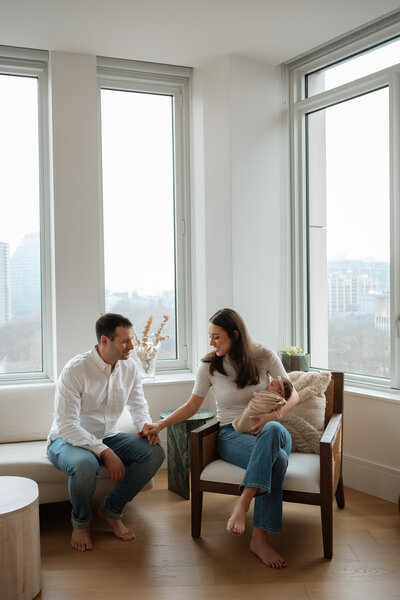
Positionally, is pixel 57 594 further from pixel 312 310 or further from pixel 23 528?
pixel 312 310

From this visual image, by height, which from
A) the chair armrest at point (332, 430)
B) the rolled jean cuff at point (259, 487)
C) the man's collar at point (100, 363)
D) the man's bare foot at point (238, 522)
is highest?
the man's collar at point (100, 363)

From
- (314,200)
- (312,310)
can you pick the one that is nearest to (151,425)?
(312,310)

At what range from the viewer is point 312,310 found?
415cm

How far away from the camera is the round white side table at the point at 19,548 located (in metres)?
2.26

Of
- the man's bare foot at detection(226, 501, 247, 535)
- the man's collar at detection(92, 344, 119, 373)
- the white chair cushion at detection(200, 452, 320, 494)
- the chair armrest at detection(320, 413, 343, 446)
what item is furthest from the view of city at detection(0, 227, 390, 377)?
the man's bare foot at detection(226, 501, 247, 535)

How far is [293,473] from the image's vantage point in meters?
2.68

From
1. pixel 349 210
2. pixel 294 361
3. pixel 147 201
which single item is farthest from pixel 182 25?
pixel 294 361

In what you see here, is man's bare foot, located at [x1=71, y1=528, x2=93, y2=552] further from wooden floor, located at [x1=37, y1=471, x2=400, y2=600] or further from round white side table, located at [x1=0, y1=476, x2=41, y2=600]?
round white side table, located at [x1=0, y1=476, x2=41, y2=600]

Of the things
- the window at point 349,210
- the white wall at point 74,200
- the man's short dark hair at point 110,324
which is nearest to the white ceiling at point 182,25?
the white wall at point 74,200

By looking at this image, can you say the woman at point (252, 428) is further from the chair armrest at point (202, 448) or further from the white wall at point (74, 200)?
the white wall at point (74, 200)

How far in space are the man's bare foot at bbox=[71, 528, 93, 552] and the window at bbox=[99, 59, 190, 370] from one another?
5.69ft

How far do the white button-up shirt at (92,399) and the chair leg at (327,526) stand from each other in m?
1.13

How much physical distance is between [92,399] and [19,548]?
35.7 inches

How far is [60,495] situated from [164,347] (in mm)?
1616
